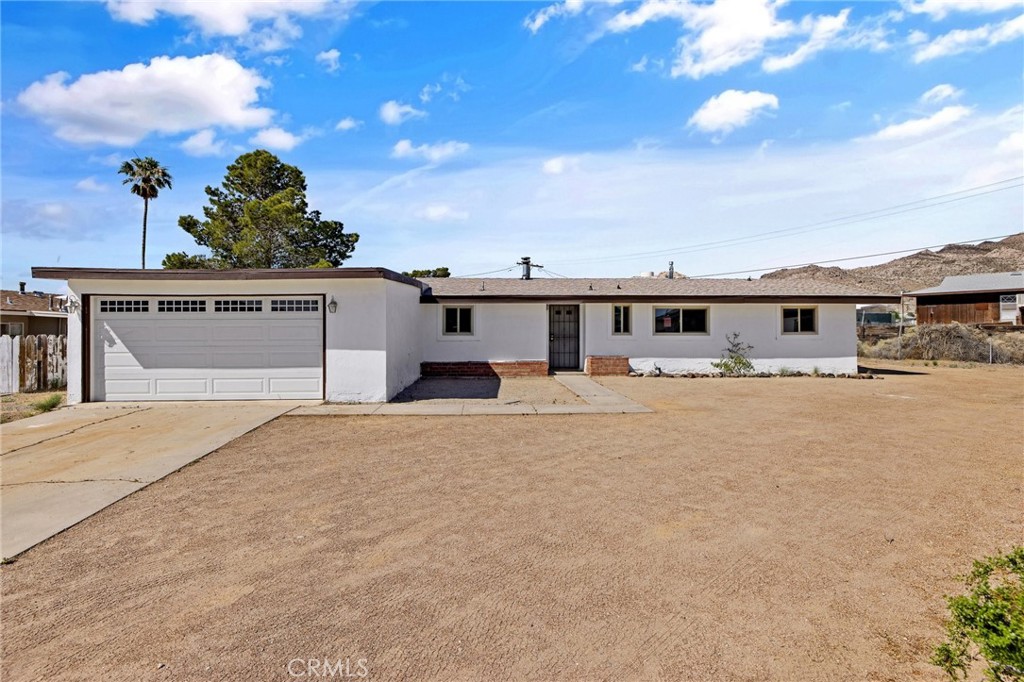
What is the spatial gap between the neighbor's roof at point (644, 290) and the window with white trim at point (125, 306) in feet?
24.9

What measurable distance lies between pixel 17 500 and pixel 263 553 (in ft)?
11.5

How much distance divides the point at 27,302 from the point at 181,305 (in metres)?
22.9

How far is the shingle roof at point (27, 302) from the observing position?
2356 cm

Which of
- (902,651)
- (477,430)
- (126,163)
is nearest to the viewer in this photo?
(902,651)

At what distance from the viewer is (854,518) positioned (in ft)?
16.2

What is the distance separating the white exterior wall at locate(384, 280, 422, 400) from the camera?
1219cm

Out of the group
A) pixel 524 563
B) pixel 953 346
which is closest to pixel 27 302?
pixel 524 563

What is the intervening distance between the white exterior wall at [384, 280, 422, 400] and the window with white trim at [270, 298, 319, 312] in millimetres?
1704

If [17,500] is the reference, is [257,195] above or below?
above

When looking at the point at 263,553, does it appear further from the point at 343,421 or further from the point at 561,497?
the point at 343,421

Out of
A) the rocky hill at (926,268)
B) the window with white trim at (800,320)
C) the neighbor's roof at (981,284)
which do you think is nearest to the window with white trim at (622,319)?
the window with white trim at (800,320)

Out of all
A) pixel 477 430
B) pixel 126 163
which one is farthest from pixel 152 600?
pixel 126 163

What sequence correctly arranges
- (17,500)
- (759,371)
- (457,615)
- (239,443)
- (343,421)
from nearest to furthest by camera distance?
(457,615), (17,500), (239,443), (343,421), (759,371)

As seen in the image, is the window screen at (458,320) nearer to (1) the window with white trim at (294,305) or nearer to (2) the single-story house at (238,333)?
(2) the single-story house at (238,333)
